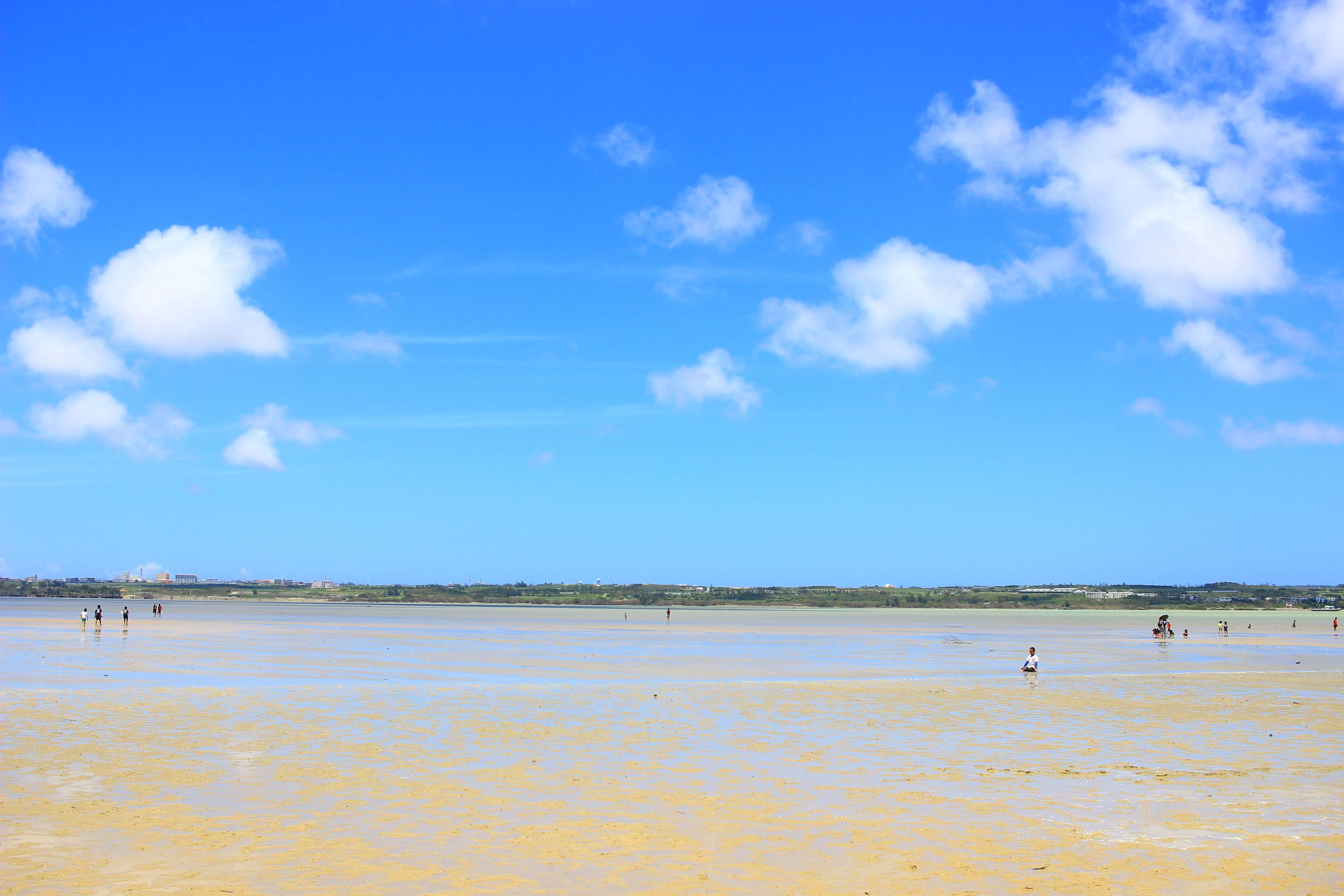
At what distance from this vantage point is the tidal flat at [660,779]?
1143 cm

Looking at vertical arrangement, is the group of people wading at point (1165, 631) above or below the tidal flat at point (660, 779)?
below

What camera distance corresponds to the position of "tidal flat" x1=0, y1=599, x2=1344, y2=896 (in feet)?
37.5

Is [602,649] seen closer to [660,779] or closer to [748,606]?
[660,779]

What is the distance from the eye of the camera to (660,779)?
55.2 ft

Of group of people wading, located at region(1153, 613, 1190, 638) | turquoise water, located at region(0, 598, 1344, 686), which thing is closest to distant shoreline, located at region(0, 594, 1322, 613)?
turquoise water, located at region(0, 598, 1344, 686)

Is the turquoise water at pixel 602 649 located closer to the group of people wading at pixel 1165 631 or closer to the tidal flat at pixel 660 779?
the tidal flat at pixel 660 779

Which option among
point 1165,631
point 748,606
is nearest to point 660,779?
point 1165,631

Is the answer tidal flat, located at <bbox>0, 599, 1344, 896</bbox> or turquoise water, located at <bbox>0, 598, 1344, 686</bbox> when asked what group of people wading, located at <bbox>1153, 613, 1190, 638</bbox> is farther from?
tidal flat, located at <bbox>0, 599, 1344, 896</bbox>

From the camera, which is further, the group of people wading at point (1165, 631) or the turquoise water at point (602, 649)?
the group of people wading at point (1165, 631)

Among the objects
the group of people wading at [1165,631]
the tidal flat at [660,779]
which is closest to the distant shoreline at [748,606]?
the group of people wading at [1165,631]

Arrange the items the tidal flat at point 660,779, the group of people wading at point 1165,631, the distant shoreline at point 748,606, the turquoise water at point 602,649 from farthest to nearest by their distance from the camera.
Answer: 1. the distant shoreline at point 748,606
2. the group of people wading at point 1165,631
3. the turquoise water at point 602,649
4. the tidal flat at point 660,779

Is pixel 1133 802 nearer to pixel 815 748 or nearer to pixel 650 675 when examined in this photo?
pixel 815 748

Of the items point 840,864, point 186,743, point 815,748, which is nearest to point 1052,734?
point 815,748

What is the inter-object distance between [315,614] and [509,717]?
95753mm
